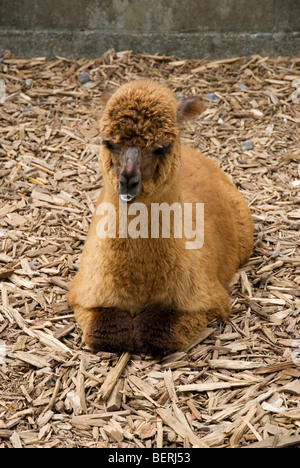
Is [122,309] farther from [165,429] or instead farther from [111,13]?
[111,13]

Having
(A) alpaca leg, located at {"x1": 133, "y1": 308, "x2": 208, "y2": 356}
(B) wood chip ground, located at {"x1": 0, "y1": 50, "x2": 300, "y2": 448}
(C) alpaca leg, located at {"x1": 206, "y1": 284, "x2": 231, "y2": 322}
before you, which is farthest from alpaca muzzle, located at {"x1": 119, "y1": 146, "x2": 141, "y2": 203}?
(C) alpaca leg, located at {"x1": 206, "y1": 284, "x2": 231, "y2": 322}

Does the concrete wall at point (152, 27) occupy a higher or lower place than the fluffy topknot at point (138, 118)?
higher

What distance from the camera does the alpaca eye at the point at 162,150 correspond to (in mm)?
4062

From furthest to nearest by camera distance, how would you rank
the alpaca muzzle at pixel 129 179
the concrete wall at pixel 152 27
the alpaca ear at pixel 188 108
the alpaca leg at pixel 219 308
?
the concrete wall at pixel 152 27 < the alpaca leg at pixel 219 308 < the alpaca ear at pixel 188 108 < the alpaca muzzle at pixel 129 179

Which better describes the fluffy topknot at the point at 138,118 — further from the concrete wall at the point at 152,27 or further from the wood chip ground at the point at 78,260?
the concrete wall at the point at 152,27

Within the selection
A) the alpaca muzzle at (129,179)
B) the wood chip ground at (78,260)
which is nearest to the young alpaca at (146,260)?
the alpaca muzzle at (129,179)

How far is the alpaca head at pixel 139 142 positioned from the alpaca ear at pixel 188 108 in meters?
0.21

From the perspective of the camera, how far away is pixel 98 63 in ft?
26.8

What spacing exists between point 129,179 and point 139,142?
0.26 meters

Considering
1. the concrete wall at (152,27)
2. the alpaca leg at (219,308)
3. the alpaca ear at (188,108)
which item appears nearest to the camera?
the alpaca ear at (188,108)

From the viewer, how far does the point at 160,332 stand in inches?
178

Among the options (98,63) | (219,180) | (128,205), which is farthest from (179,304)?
(98,63)

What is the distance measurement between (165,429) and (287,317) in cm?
150

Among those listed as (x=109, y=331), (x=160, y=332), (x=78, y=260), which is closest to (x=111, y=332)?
(x=109, y=331)
